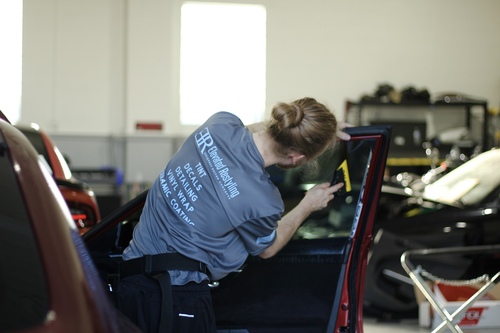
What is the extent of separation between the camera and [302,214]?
103 inches

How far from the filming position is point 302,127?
90.9 inches

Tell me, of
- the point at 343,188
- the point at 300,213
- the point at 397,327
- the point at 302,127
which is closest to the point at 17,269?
the point at 302,127

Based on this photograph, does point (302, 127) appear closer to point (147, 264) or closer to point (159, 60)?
point (147, 264)

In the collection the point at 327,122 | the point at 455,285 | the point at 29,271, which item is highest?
the point at 327,122

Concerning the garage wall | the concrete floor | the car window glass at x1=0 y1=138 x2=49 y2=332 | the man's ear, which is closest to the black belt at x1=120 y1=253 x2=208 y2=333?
the man's ear

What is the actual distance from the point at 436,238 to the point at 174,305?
343cm

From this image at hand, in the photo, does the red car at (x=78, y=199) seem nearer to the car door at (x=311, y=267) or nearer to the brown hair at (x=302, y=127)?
the car door at (x=311, y=267)

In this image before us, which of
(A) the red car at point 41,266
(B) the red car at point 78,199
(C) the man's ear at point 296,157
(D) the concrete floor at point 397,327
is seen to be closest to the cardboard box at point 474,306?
(D) the concrete floor at point 397,327

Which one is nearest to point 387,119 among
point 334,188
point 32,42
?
point 32,42

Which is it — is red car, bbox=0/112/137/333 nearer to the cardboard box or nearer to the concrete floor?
the cardboard box

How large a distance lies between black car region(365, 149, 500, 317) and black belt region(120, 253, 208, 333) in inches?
120

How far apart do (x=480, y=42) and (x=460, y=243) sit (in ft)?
31.0

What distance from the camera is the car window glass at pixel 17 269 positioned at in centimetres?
129

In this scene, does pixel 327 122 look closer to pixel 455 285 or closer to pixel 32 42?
pixel 455 285
